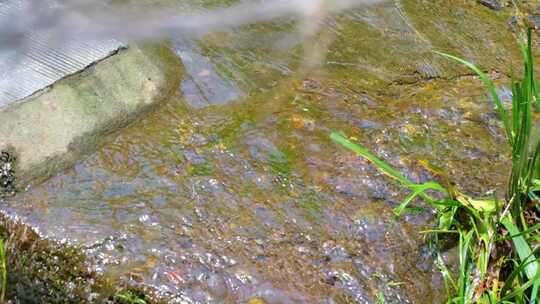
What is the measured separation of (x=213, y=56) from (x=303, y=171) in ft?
3.56

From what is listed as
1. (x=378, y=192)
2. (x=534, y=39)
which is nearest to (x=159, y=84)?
(x=378, y=192)

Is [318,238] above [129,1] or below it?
below

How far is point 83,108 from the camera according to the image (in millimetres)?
3217

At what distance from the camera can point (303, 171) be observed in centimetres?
309

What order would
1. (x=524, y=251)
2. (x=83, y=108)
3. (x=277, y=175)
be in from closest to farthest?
(x=524, y=251) → (x=277, y=175) → (x=83, y=108)

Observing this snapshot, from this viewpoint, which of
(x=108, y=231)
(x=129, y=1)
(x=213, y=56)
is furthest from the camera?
(x=129, y=1)

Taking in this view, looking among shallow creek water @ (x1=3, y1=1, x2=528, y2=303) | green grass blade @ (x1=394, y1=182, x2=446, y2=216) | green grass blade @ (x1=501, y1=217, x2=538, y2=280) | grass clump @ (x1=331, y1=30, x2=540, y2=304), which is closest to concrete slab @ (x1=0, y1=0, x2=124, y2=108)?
shallow creek water @ (x1=3, y1=1, x2=528, y2=303)

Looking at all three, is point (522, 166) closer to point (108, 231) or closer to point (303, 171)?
point (303, 171)

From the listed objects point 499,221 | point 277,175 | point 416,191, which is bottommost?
point 277,175

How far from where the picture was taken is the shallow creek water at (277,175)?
259 cm

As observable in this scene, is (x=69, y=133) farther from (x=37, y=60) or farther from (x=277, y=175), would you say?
(x=277, y=175)

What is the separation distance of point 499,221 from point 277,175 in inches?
37.3

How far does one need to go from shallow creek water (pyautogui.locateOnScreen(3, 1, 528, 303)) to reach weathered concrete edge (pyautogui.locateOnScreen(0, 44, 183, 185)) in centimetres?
8

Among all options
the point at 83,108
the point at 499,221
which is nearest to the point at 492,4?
the point at 499,221
